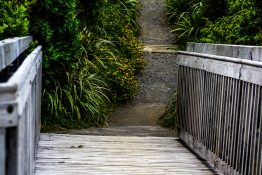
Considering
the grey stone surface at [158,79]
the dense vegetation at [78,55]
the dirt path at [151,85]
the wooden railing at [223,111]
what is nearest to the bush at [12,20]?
the dense vegetation at [78,55]

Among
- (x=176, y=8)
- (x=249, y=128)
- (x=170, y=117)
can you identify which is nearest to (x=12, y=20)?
(x=249, y=128)


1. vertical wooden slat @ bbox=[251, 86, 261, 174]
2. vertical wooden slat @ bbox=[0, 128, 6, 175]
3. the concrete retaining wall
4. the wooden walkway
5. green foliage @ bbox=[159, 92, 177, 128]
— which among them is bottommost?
green foliage @ bbox=[159, 92, 177, 128]

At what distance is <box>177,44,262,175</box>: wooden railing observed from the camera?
3629mm

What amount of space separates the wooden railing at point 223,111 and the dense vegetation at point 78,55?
1712 millimetres

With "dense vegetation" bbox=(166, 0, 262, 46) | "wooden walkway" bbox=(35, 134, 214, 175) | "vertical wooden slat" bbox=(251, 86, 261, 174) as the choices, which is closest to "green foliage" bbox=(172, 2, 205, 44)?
"dense vegetation" bbox=(166, 0, 262, 46)

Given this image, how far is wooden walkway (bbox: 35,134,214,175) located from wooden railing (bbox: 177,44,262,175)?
0.73 feet

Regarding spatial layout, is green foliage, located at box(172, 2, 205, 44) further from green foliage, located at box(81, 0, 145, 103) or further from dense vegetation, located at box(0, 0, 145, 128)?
dense vegetation, located at box(0, 0, 145, 128)

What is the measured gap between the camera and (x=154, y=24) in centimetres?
1434

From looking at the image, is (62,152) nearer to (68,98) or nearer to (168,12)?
(68,98)

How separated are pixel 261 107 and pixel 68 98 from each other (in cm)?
460

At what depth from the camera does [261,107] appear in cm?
345

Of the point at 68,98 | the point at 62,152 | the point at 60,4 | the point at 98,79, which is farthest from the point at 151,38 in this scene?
the point at 62,152

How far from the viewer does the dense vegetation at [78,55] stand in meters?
6.44

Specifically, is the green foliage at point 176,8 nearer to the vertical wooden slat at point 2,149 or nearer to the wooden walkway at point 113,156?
the wooden walkway at point 113,156
